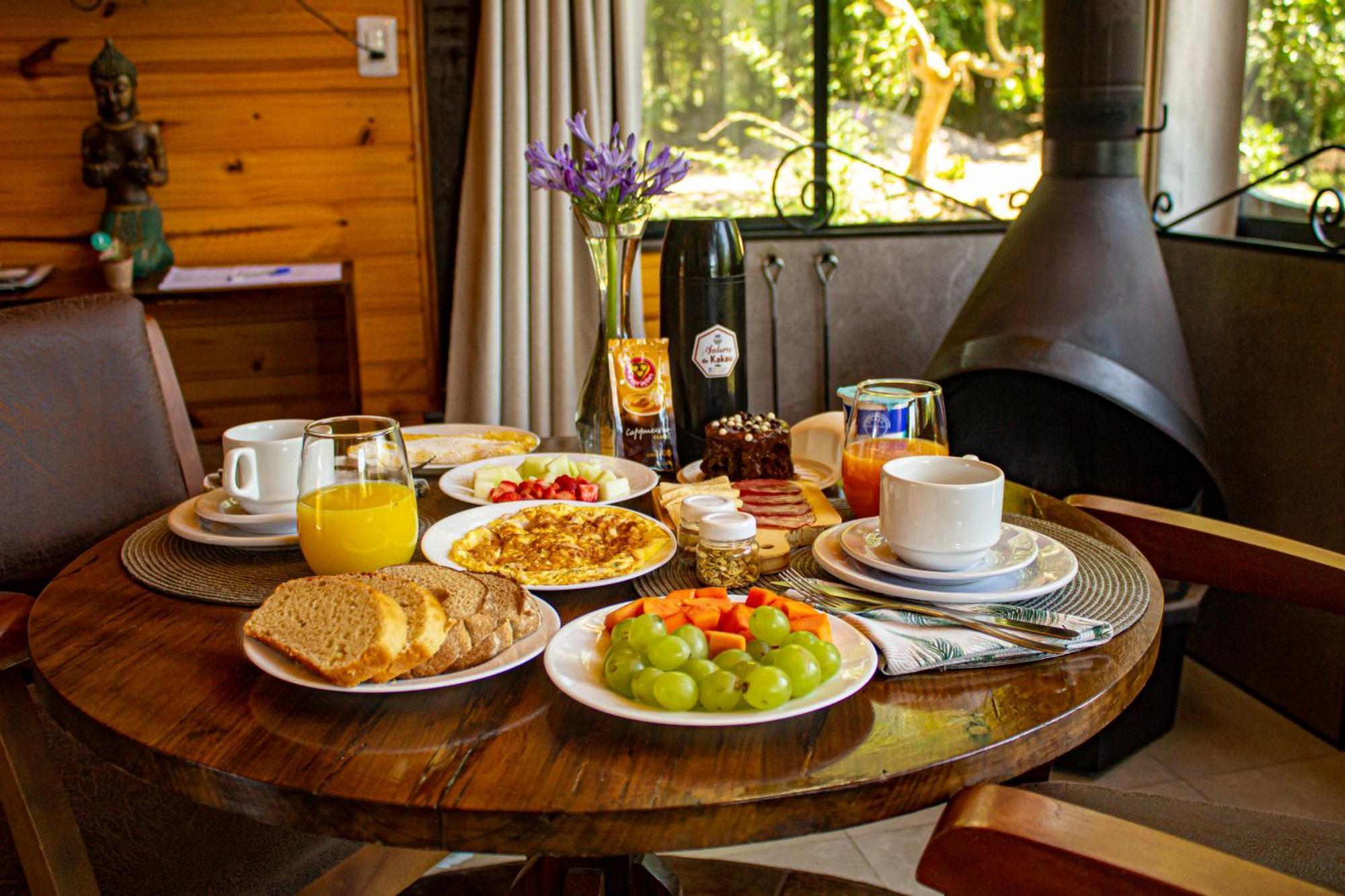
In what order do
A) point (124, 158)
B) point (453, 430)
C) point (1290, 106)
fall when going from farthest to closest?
1. point (1290, 106)
2. point (124, 158)
3. point (453, 430)

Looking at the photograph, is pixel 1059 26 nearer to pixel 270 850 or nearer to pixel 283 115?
pixel 283 115

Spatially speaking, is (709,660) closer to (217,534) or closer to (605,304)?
(217,534)

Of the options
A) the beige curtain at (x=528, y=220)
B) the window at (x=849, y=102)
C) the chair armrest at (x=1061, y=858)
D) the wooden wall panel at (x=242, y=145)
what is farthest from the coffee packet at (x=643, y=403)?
the window at (x=849, y=102)

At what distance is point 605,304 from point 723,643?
30.6 inches

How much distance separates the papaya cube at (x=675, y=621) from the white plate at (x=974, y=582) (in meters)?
0.20

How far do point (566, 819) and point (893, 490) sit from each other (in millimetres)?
467

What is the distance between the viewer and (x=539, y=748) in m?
0.84

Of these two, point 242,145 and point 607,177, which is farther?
point 242,145

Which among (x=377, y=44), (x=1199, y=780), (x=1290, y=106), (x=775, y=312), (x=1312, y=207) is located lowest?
(x=1199, y=780)

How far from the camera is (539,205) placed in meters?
3.07

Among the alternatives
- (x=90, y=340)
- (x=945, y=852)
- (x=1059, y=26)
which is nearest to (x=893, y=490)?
(x=945, y=852)

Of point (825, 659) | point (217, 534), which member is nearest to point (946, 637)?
point (825, 659)

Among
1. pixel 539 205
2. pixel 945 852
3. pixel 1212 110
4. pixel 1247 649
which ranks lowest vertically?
pixel 1247 649

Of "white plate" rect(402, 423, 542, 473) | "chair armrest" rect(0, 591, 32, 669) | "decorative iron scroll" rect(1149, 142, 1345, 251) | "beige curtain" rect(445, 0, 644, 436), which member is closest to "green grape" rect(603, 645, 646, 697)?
"chair armrest" rect(0, 591, 32, 669)
